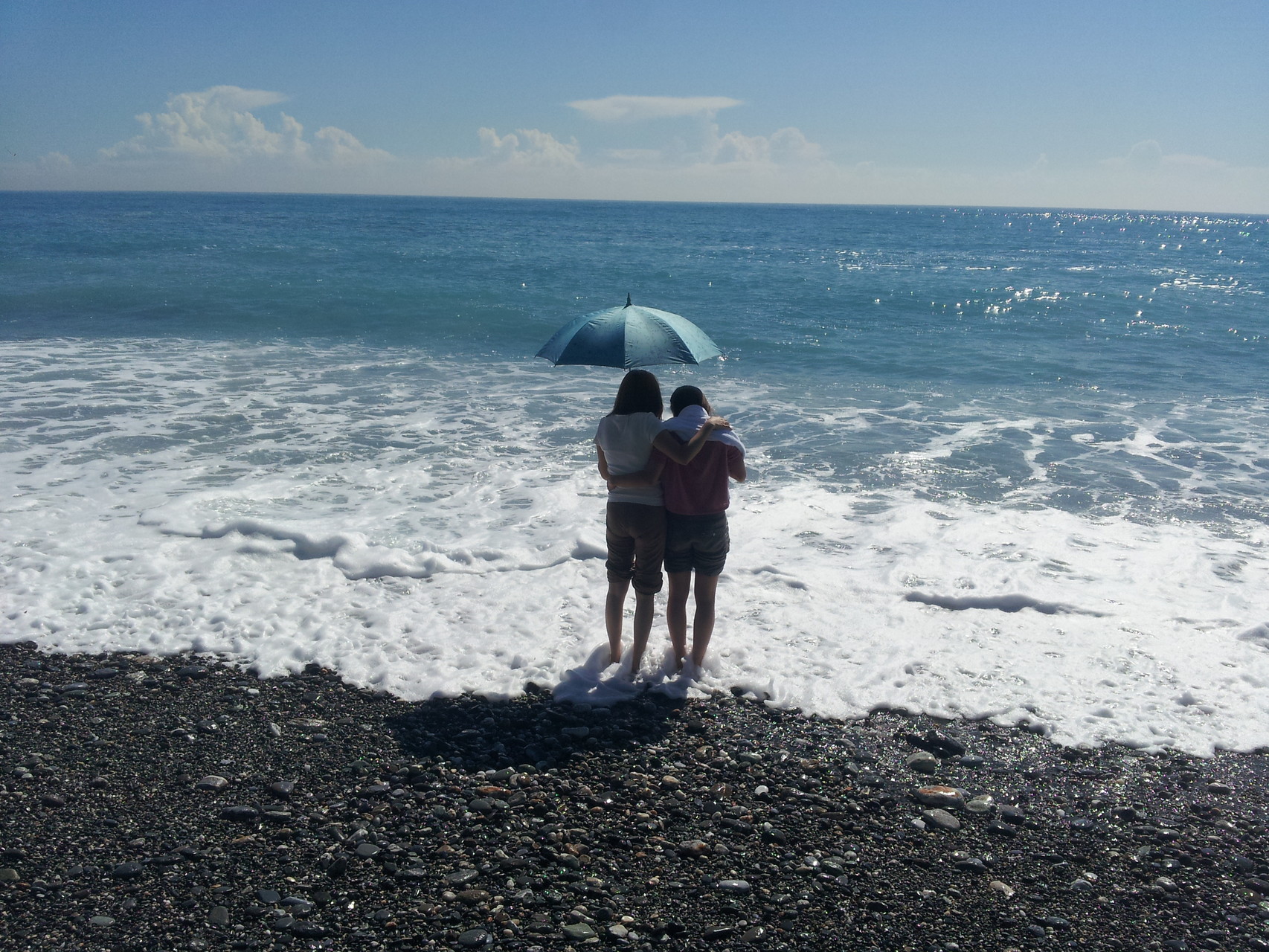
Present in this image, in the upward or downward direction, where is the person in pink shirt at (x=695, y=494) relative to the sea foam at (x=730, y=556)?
upward

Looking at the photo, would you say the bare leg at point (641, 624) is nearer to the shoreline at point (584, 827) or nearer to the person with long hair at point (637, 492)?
the person with long hair at point (637, 492)

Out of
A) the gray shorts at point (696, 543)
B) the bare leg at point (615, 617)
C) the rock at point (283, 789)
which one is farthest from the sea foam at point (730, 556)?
the rock at point (283, 789)

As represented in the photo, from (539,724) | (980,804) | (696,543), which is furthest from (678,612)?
(980,804)

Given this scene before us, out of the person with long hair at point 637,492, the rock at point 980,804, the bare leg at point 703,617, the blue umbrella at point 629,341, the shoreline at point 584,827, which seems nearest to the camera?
the shoreline at point 584,827

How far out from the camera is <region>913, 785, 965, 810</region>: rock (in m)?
4.36

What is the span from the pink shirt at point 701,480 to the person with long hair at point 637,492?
0.07 metres

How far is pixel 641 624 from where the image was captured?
544 centimetres

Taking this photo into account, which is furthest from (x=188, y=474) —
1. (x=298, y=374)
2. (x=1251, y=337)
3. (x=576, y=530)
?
(x=1251, y=337)

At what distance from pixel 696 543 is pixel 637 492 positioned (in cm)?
49

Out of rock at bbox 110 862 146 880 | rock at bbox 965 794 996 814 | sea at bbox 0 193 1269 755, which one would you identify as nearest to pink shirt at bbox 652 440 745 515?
sea at bbox 0 193 1269 755

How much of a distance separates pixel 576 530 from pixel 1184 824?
5.26 metres

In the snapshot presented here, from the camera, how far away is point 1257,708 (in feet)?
17.5

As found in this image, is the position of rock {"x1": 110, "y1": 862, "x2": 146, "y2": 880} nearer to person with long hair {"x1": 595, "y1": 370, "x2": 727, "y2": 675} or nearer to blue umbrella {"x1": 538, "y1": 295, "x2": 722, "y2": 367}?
person with long hair {"x1": 595, "y1": 370, "x2": 727, "y2": 675}

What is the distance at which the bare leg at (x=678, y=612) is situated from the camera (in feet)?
17.7
